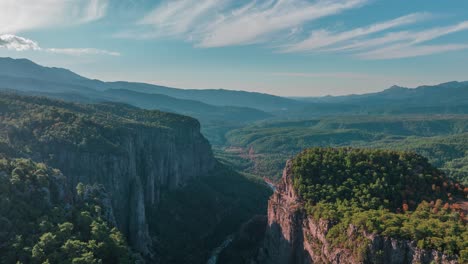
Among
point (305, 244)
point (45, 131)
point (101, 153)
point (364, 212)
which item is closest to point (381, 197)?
point (364, 212)

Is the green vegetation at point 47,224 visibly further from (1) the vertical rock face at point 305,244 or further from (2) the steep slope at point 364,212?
(2) the steep slope at point 364,212

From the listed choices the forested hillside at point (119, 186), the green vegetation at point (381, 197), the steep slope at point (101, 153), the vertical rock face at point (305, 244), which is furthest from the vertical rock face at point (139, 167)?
the green vegetation at point (381, 197)

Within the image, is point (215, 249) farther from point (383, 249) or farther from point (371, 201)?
point (383, 249)

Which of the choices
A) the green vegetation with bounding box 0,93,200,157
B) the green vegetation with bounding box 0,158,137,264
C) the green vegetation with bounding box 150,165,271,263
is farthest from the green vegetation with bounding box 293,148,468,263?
the green vegetation with bounding box 0,93,200,157

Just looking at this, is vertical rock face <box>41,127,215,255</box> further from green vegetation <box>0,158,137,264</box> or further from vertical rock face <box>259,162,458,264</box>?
vertical rock face <box>259,162,458,264</box>

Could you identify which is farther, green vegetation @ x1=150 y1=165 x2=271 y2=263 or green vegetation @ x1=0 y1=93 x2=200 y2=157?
green vegetation @ x1=150 y1=165 x2=271 y2=263

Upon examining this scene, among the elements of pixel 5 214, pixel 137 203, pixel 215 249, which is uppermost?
pixel 5 214

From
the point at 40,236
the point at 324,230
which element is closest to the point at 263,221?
the point at 324,230
